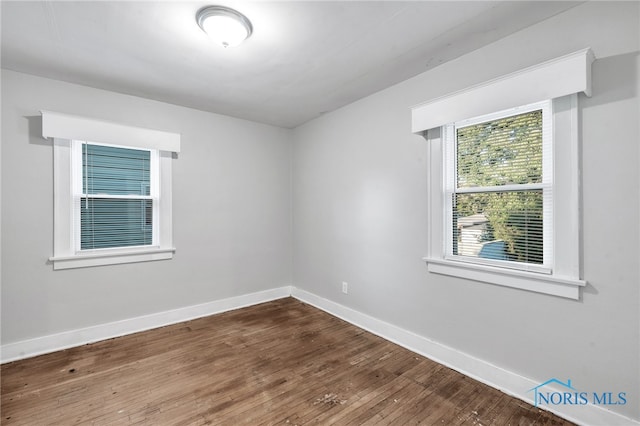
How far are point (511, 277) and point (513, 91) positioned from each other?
4.37 ft

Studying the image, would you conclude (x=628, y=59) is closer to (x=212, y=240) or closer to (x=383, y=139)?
(x=383, y=139)

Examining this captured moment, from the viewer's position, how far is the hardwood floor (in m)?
1.89

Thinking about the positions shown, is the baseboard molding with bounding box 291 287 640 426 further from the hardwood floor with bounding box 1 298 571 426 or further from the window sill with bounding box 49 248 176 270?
the window sill with bounding box 49 248 176 270

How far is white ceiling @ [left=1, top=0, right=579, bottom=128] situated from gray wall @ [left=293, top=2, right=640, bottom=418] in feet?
0.80

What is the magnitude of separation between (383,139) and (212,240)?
248 cm

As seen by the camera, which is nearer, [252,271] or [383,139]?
[383,139]

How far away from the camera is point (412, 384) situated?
2236 millimetres

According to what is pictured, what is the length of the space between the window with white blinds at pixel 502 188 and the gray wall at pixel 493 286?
215 millimetres

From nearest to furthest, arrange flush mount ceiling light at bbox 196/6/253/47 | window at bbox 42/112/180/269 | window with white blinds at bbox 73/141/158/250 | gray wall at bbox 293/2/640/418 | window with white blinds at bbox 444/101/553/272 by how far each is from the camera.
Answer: gray wall at bbox 293/2/640/418, flush mount ceiling light at bbox 196/6/253/47, window with white blinds at bbox 444/101/553/272, window at bbox 42/112/180/269, window with white blinds at bbox 73/141/158/250

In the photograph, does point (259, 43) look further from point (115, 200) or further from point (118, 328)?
point (118, 328)

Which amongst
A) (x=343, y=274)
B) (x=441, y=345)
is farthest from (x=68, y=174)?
(x=441, y=345)

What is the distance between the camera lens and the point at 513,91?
6.64 ft

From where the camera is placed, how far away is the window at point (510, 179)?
1.85 metres

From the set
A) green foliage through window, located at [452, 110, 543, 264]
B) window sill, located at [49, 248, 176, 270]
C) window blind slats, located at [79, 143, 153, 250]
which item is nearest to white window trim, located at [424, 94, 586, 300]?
green foliage through window, located at [452, 110, 543, 264]
